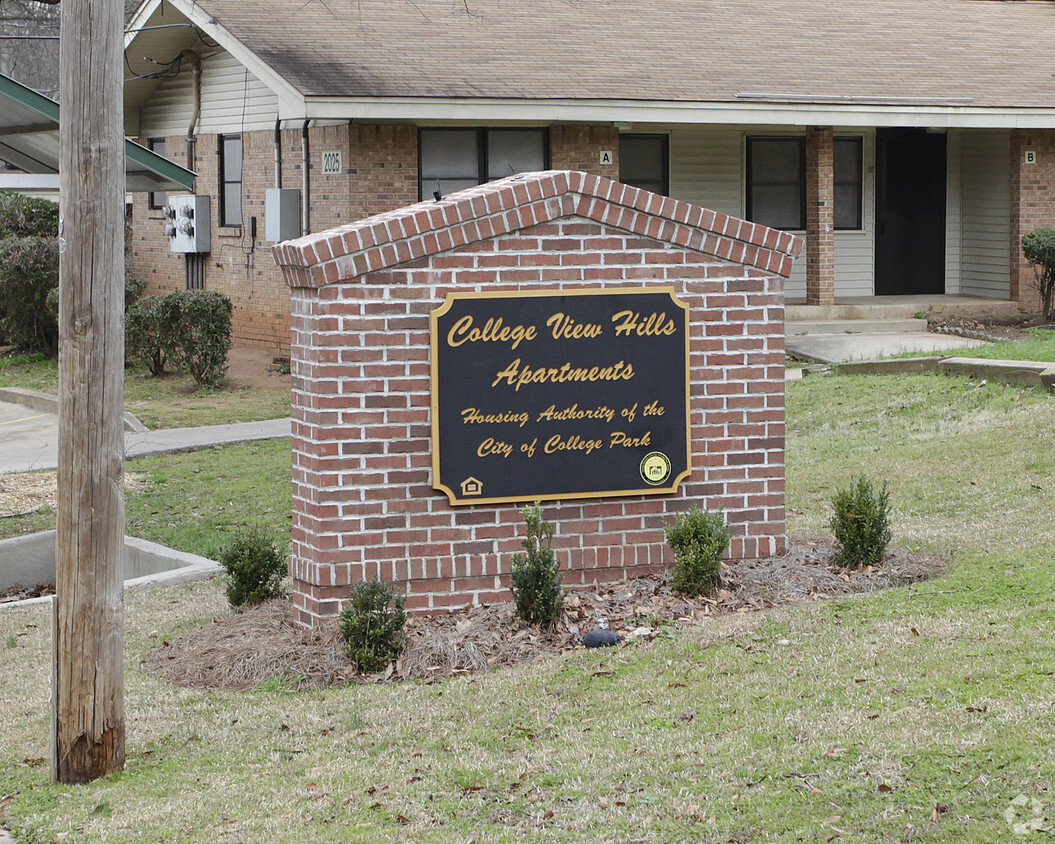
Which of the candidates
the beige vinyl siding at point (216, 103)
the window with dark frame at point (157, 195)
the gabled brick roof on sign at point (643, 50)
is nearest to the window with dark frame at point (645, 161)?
the gabled brick roof on sign at point (643, 50)

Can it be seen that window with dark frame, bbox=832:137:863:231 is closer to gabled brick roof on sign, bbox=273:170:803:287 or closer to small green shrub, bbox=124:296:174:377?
small green shrub, bbox=124:296:174:377

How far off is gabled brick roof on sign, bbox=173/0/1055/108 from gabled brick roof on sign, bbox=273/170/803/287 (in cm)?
1005

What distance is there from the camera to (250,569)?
24.6 ft

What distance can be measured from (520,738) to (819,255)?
50.6 feet

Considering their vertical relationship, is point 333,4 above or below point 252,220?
above

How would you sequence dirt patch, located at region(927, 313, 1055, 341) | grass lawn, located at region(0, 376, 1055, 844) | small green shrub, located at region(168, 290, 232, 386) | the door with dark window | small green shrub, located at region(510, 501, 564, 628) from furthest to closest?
the door with dark window
dirt patch, located at region(927, 313, 1055, 341)
small green shrub, located at region(168, 290, 232, 386)
small green shrub, located at region(510, 501, 564, 628)
grass lawn, located at region(0, 376, 1055, 844)

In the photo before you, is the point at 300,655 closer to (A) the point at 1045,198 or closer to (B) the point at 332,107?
(B) the point at 332,107

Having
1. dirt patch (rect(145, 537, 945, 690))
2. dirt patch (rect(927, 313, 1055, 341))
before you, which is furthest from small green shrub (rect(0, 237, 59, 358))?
dirt patch (rect(145, 537, 945, 690))

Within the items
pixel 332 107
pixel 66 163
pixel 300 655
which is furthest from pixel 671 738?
pixel 332 107

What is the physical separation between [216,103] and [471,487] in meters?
15.8

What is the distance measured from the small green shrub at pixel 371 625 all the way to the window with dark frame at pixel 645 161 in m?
14.8

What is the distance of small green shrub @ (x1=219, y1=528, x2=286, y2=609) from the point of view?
750 centimetres

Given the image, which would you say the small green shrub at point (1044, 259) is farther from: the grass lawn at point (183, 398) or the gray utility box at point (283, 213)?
the grass lawn at point (183, 398)

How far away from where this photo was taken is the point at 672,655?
608 centimetres
